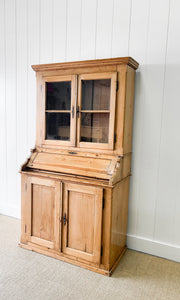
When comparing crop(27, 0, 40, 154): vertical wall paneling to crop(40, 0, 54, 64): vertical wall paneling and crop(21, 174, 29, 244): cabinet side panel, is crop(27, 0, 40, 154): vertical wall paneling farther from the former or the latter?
crop(21, 174, 29, 244): cabinet side panel

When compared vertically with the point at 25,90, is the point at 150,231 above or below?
below

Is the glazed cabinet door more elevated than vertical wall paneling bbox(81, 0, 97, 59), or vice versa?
vertical wall paneling bbox(81, 0, 97, 59)

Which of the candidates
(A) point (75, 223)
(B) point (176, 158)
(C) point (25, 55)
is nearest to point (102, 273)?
(A) point (75, 223)

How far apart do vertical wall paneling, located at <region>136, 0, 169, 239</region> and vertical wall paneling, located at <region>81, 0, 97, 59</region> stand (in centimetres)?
58

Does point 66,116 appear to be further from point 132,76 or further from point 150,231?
point 150,231

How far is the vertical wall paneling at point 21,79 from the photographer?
112 inches

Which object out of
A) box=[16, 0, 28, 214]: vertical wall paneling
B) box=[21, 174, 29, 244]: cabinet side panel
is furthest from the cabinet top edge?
box=[21, 174, 29, 244]: cabinet side panel

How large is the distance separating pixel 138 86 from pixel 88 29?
2.72 feet

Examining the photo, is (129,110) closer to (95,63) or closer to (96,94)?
(96,94)

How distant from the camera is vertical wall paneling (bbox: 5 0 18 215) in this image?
2928 millimetres

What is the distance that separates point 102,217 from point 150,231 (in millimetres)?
682

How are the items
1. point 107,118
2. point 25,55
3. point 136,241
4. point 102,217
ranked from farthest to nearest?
point 25,55 < point 136,241 < point 107,118 < point 102,217

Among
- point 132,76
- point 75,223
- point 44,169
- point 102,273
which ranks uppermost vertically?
point 132,76

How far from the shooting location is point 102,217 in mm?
1962
